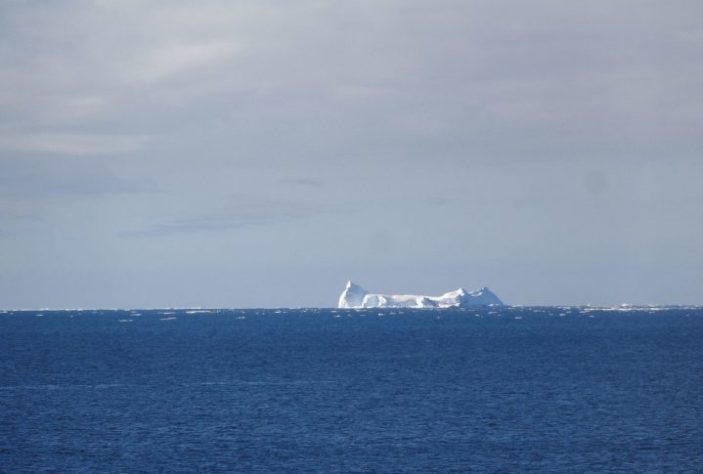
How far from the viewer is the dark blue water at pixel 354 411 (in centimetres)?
4475

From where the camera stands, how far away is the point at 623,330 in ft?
582

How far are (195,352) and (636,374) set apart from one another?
180 feet

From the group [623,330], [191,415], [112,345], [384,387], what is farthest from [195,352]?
[623,330]

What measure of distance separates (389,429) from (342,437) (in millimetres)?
3321

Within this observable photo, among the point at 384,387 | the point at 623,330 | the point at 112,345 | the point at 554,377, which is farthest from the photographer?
the point at 623,330

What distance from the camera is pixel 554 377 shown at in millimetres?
81250

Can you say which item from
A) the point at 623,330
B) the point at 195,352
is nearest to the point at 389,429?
the point at 195,352

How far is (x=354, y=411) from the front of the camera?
60062 millimetres

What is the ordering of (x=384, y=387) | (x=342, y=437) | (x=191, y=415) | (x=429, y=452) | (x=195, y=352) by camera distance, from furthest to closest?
(x=195, y=352), (x=384, y=387), (x=191, y=415), (x=342, y=437), (x=429, y=452)

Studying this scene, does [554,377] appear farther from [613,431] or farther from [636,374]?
[613,431]

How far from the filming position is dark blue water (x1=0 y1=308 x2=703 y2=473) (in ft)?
147

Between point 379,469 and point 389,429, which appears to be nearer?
point 379,469

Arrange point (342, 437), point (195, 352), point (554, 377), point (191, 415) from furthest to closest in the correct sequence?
point (195, 352), point (554, 377), point (191, 415), point (342, 437)

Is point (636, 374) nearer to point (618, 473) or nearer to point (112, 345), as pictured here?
point (618, 473)
